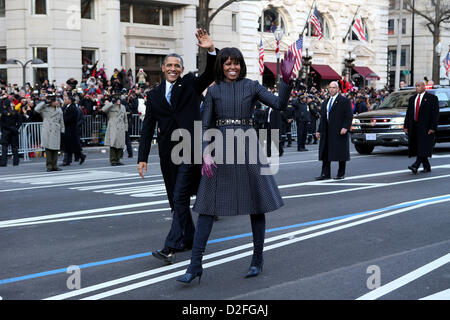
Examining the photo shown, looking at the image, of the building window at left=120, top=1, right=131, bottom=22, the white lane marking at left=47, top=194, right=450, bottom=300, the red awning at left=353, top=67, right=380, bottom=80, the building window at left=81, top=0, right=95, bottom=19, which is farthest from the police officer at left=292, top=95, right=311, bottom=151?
the red awning at left=353, top=67, right=380, bottom=80

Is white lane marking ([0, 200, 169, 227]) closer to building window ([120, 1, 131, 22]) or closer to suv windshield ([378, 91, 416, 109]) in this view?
suv windshield ([378, 91, 416, 109])

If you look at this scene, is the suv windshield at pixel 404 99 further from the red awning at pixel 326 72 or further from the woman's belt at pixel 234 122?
the red awning at pixel 326 72

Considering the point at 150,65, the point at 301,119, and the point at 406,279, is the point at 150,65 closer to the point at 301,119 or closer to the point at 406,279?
the point at 301,119

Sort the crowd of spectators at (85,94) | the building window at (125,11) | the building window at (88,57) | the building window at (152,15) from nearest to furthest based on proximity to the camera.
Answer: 1. the crowd of spectators at (85,94)
2. the building window at (88,57)
3. the building window at (125,11)
4. the building window at (152,15)

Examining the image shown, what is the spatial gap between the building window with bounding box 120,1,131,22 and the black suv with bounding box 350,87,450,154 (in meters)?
18.3

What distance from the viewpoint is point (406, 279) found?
527cm

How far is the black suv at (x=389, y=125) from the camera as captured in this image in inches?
683

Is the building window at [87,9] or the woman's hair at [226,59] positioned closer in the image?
the woman's hair at [226,59]

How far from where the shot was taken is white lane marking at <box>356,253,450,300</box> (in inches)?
191

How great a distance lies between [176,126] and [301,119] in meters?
16.0

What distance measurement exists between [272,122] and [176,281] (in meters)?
12.0

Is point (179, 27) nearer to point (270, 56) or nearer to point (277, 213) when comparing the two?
point (270, 56)

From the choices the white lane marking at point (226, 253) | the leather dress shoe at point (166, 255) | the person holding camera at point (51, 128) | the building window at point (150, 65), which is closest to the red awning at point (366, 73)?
the building window at point (150, 65)

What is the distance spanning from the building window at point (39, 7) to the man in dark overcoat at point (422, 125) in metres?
21.1
